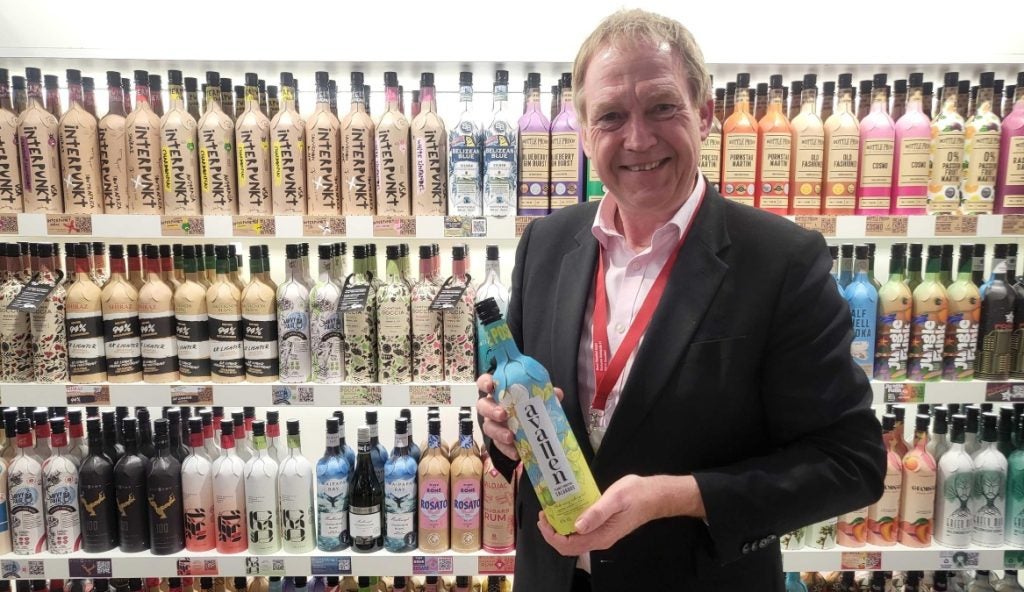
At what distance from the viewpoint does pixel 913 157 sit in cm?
193

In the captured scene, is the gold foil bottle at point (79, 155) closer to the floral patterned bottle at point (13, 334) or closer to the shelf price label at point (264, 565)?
the floral patterned bottle at point (13, 334)

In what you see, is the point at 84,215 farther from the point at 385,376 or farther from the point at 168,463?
the point at 385,376

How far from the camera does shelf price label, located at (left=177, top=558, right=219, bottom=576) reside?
1.99 metres

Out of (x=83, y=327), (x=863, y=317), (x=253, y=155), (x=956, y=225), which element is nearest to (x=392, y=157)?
(x=253, y=155)

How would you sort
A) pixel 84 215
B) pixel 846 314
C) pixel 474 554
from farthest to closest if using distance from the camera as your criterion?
pixel 474 554, pixel 84 215, pixel 846 314

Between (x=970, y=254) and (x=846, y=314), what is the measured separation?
123 centimetres

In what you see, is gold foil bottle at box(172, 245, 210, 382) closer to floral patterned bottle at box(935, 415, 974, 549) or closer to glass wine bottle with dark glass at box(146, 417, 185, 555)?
glass wine bottle with dark glass at box(146, 417, 185, 555)

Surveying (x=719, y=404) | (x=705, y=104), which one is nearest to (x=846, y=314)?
(x=719, y=404)

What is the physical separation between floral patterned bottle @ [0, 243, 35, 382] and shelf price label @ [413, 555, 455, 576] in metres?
1.33

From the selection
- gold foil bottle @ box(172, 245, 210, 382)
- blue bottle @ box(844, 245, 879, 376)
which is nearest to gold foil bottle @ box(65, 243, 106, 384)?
gold foil bottle @ box(172, 245, 210, 382)

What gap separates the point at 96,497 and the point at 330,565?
2.48ft

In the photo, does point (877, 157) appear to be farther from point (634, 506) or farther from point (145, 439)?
point (145, 439)

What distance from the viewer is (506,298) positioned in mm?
1991

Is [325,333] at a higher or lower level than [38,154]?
lower
